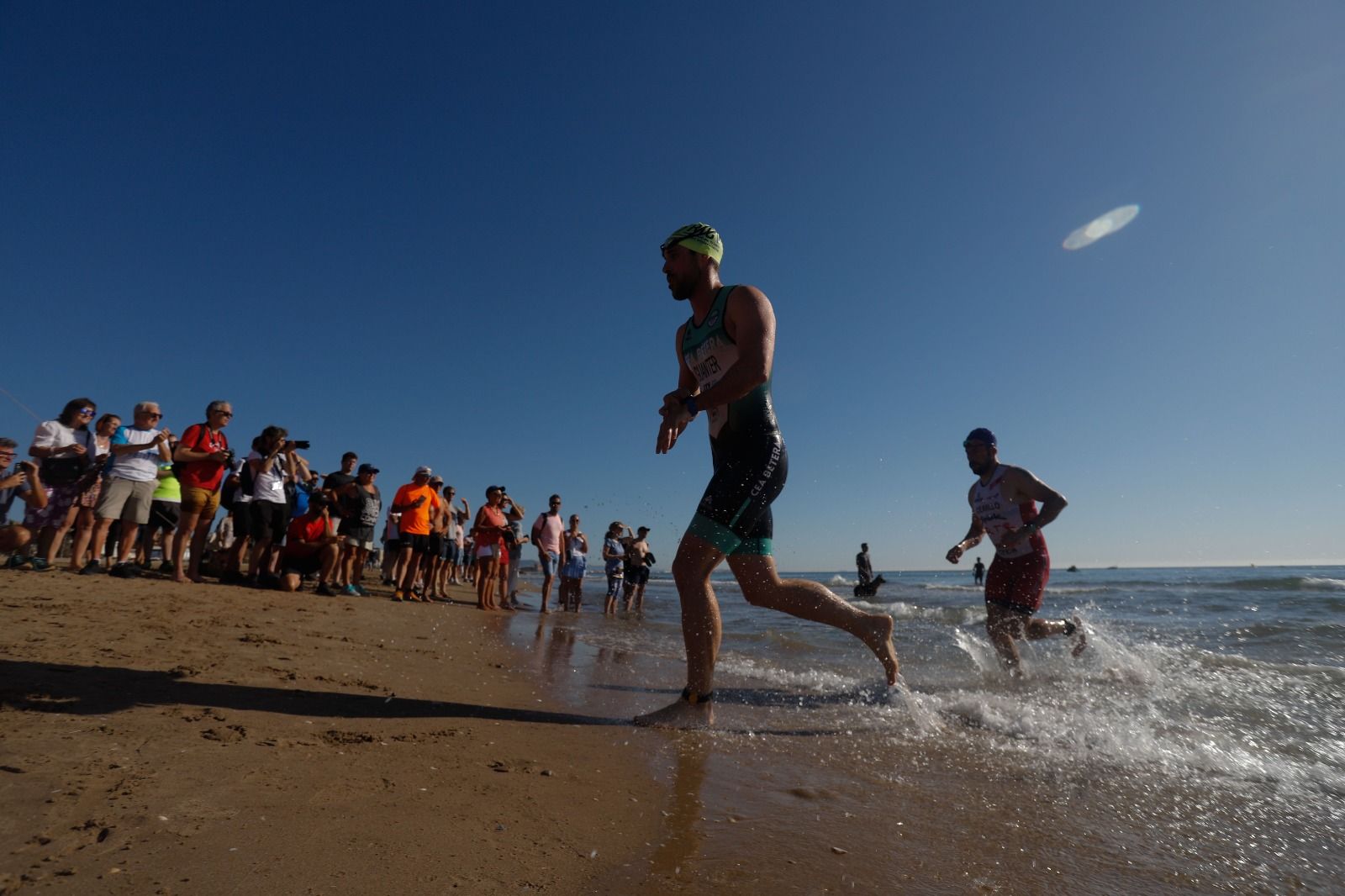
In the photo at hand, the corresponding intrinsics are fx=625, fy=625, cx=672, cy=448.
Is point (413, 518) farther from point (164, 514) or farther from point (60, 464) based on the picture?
point (60, 464)

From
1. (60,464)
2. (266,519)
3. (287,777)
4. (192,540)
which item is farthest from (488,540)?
(287,777)

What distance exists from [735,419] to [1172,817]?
1.95 metres

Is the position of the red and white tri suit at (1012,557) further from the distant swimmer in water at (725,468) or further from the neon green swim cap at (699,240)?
the neon green swim cap at (699,240)

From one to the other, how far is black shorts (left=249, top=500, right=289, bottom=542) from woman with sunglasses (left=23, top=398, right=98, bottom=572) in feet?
5.18

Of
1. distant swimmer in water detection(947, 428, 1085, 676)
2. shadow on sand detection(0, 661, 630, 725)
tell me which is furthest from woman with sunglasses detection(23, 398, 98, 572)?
distant swimmer in water detection(947, 428, 1085, 676)

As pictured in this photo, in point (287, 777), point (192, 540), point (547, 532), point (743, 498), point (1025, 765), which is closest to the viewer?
point (287, 777)

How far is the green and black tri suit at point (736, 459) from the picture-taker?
270 centimetres

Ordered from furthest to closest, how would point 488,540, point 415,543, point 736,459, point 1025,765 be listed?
point 488,540 → point 415,543 → point 736,459 → point 1025,765

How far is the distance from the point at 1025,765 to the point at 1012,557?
9.87ft

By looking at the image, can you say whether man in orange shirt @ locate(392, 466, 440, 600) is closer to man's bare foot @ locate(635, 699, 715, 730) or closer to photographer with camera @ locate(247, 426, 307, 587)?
photographer with camera @ locate(247, 426, 307, 587)

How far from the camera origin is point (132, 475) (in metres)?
6.20

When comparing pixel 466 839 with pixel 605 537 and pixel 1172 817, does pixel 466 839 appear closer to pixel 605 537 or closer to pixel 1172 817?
pixel 1172 817

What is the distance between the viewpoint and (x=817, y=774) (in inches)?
77.5

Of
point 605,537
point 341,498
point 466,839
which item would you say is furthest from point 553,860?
point 605,537
